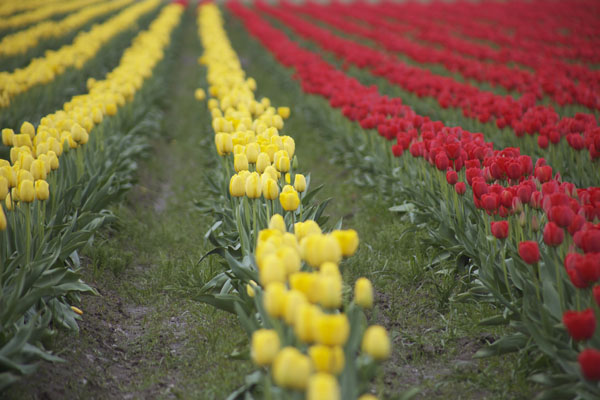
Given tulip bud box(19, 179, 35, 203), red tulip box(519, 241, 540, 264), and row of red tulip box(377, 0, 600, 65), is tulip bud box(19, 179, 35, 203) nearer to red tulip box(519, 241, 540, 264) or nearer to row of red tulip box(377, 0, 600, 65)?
red tulip box(519, 241, 540, 264)

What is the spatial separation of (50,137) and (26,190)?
973mm

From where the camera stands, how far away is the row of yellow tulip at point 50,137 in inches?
118

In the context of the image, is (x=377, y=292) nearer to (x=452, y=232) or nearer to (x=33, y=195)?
(x=452, y=232)

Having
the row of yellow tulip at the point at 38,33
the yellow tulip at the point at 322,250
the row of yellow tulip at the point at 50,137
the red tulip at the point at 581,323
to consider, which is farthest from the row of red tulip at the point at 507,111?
the row of yellow tulip at the point at 38,33

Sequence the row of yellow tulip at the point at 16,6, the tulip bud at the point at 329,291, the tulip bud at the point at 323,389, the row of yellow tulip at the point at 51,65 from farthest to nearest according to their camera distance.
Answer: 1. the row of yellow tulip at the point at 16,6
2. the row of yellow tulip at the point at 51,65
3. the tulip bud at the point at 329,291
4. the tulip bud at the point at 323,389

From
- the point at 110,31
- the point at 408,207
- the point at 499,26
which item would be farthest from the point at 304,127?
the point at 499,26

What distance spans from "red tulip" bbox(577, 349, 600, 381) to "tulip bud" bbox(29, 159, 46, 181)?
9.51ft

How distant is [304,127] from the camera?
331 inches

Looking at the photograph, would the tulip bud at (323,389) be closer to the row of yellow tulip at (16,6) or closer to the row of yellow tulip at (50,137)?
the row of yellow tulip at (50,137)

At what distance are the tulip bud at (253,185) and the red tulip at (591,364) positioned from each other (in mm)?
1723

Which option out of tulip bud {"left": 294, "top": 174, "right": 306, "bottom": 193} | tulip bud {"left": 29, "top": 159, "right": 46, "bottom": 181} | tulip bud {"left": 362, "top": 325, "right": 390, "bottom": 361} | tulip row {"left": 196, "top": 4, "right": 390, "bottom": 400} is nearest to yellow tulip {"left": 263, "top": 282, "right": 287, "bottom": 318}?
tulip row {"left": 196, "top": 4, "right": 390, "bottom": 400}

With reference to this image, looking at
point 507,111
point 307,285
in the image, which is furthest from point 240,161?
point 507,111

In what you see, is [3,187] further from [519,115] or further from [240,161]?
[519,115]

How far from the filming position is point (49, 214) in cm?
372
